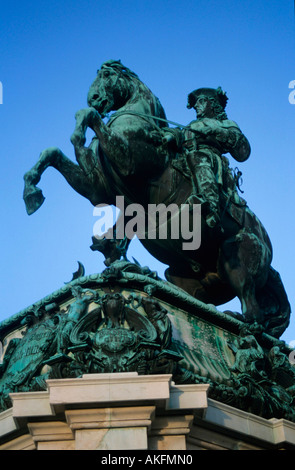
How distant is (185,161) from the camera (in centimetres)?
1558

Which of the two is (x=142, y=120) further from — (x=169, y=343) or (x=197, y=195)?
(x=169, y=343)

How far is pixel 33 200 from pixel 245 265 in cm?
360

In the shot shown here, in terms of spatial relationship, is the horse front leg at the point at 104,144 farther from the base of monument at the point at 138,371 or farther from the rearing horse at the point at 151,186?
the base of monument at the point at 138,371

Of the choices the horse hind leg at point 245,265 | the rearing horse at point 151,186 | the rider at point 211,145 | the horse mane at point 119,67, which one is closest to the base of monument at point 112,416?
the rearing horse at point 151,186

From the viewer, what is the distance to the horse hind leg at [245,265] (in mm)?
15328

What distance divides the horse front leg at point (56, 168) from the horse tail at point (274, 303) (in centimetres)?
346

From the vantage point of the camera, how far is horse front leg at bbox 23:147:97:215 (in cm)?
1441

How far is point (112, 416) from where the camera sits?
11055 mm

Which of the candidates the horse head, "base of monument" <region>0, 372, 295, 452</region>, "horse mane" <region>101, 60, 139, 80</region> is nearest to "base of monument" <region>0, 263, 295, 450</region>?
"base of monument" <region>0, 372, 295, 452</region>

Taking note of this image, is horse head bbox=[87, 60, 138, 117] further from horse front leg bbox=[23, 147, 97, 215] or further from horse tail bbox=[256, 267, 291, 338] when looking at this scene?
horse tail bbox=[256, 267, 291, 338]

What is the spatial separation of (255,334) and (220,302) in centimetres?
249
